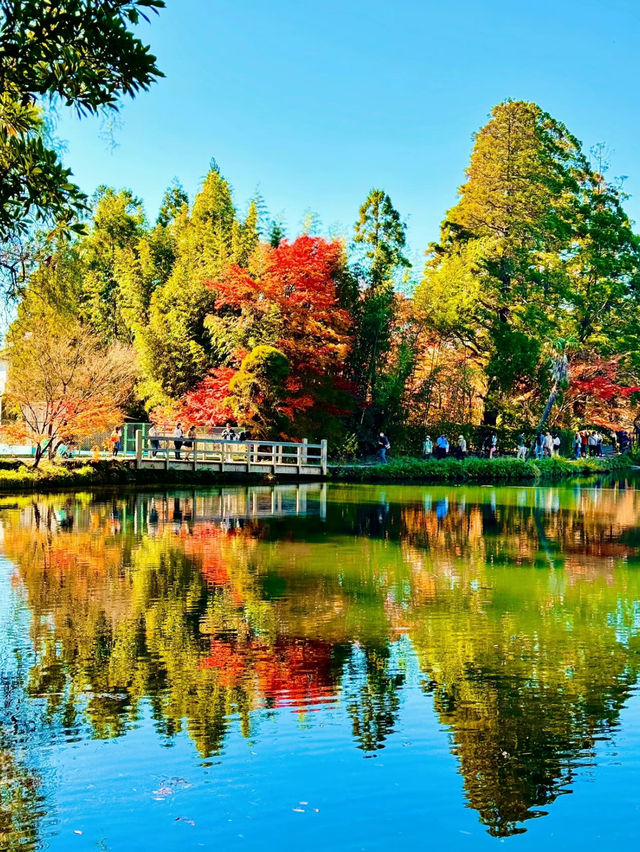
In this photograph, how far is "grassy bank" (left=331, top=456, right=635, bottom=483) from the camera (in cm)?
3441

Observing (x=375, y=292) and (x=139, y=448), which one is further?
(x=375, y=292)

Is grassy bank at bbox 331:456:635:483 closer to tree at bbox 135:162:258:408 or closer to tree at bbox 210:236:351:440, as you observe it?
tree at bbox 210:236:351:440

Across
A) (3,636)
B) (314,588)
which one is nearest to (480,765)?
(3,636)

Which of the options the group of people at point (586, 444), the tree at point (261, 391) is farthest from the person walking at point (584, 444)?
the tree at point (261, 391)

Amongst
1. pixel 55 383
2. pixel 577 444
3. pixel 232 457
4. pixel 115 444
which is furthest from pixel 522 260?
pixel 55 383

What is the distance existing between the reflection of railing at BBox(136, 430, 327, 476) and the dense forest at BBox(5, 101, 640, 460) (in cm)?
139

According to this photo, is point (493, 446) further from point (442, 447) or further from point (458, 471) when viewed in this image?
point (458, 471)

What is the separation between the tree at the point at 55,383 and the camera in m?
27.5

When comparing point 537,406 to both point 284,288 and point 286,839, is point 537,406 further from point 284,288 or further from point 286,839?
point 286,839

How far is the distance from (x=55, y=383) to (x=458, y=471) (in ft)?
51.6

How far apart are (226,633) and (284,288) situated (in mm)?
26150

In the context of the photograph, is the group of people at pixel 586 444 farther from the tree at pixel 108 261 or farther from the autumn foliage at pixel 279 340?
the tree at pixel 108 261

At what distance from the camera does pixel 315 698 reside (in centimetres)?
784

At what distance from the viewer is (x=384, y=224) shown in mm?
39062
